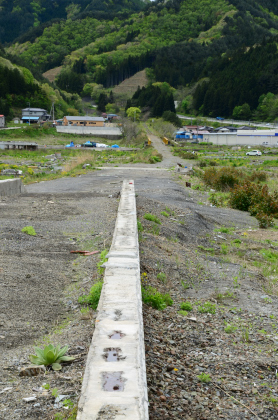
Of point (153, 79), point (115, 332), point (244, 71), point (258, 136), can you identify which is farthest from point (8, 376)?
point (153, 79)

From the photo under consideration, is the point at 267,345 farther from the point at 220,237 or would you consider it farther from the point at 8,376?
the point at 220,237

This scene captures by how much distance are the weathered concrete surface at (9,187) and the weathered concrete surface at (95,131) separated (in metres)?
61.2

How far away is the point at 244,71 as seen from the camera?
10806 centimetres

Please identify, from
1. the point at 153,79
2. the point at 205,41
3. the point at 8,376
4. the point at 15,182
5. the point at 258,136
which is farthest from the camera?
the point at 205,41

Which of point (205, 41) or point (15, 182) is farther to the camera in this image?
point (205, 41)

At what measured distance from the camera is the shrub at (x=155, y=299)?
19.1ft

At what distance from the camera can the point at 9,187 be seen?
16.5 meters

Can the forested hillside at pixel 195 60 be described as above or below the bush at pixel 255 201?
above

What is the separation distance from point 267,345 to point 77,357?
2268 mm

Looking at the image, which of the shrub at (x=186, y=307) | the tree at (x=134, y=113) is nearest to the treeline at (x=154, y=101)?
the tree at (x=134, y=113)

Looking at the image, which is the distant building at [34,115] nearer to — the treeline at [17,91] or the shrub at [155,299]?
the treeline at [17,91]

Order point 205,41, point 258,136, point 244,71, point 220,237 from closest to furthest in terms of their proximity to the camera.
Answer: point 220,237
point 258,136
point 244,71
point 205,41

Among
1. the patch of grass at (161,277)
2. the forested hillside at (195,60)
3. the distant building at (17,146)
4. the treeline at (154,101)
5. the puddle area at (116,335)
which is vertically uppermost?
the forested hillside at (195,60)

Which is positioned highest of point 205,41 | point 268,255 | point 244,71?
point 205,41
